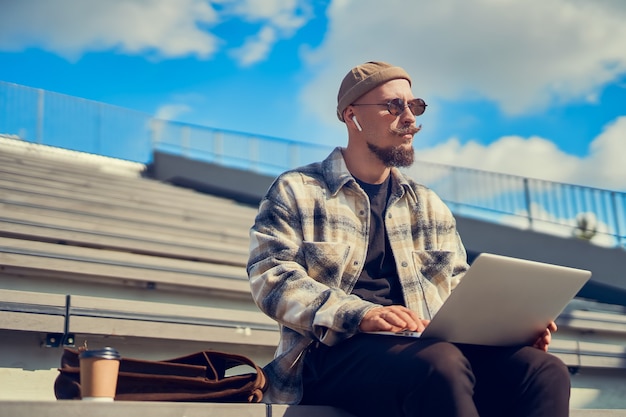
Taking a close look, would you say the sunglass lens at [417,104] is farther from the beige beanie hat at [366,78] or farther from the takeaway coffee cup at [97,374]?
the takeaway coffee cup at [97,374]

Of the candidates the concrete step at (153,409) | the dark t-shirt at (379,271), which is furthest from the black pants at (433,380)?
the dark t-shirt at (379,271)

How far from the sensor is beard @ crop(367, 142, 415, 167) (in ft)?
7.59

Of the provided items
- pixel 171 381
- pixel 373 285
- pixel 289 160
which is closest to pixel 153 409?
pixel 171 381

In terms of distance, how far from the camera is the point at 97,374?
1.66 meters

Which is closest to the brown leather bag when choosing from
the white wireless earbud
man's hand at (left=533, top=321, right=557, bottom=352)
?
man's hand at (left=533, top=321, right=557, bottom=352)

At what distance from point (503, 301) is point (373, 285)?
44cm

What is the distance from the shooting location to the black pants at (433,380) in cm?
165

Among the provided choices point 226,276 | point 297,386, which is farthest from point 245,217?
point 297,386

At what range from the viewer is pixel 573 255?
5.88m

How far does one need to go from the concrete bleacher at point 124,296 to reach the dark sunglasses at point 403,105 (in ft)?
2.96

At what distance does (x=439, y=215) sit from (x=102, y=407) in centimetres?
114

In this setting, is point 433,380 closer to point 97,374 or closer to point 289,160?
point 97,374

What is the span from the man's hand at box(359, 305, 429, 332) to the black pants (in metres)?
0.04

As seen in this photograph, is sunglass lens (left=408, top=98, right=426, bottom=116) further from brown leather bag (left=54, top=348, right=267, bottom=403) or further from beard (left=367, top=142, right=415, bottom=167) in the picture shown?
brown leather bag (left=54, top=348, right=267, bottom=403)
